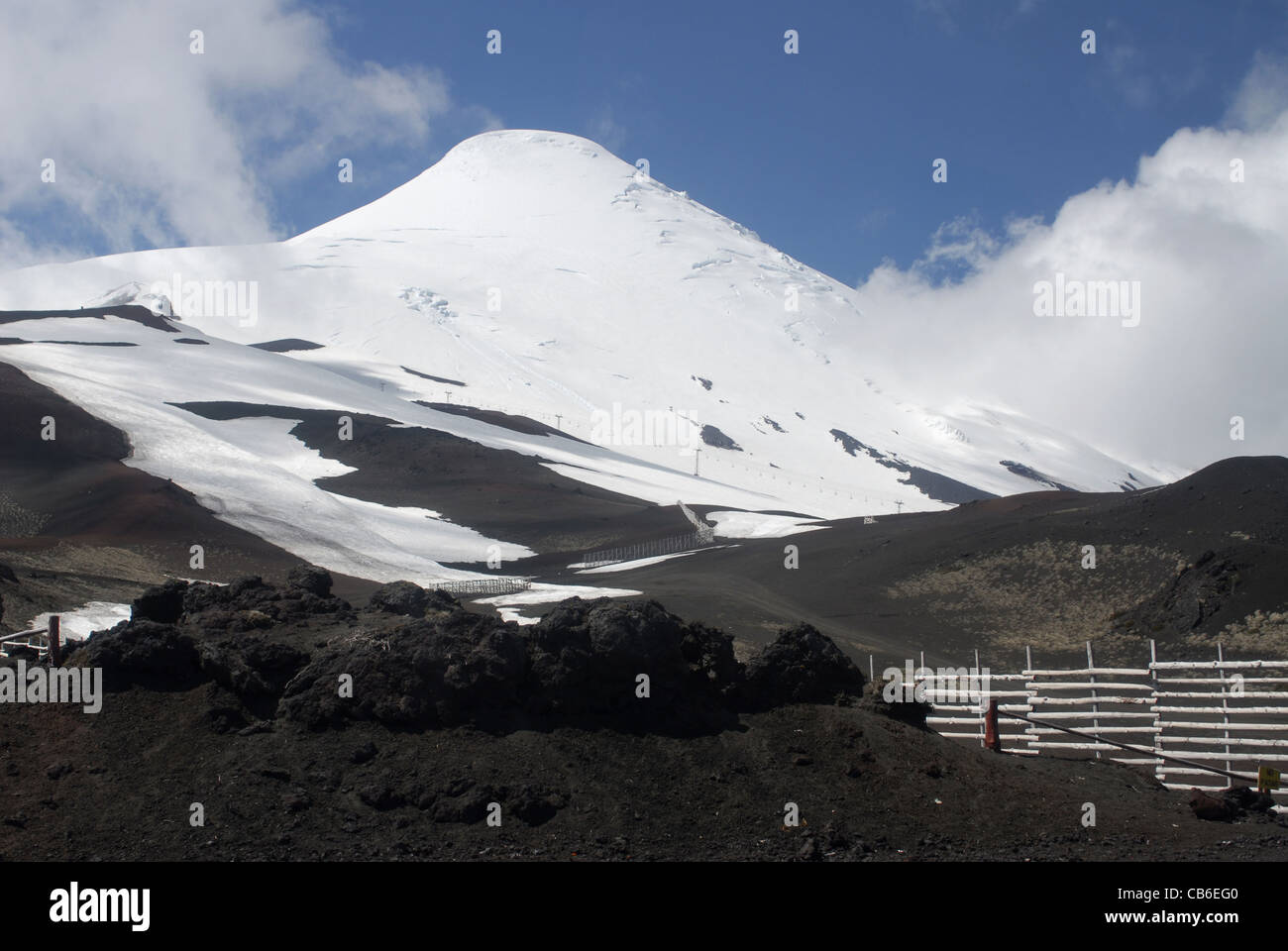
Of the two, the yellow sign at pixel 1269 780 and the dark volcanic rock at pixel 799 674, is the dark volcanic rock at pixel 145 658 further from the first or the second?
the yellow sign at pixel 1269 780

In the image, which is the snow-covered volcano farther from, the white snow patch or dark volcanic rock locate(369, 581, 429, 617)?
dark volcanic rock locate(369, 581, 429, 617)

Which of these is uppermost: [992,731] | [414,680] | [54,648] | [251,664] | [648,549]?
[648,549]

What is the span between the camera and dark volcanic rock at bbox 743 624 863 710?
1084 centimetres

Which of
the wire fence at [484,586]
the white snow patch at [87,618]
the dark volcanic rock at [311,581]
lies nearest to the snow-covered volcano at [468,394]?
the wire fence at [484,586]

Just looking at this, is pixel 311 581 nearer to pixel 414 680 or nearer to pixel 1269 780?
pixel 414 680

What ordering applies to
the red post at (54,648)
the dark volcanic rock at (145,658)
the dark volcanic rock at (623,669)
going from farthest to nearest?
the red post at (54,648) < the dark volcanic rock at (623,669) < the dark volcanic rock at (145,658)

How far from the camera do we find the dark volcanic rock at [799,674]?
10.8 meters

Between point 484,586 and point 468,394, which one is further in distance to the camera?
point 468,394

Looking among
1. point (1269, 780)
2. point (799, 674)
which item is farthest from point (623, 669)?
point (1269, 780)

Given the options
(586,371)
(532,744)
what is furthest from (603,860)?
(586,371)

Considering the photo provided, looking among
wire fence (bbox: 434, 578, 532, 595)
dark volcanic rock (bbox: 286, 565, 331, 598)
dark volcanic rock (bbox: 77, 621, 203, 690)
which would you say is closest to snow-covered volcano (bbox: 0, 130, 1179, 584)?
wire fence (bbox: 434, 578, 532, 595)

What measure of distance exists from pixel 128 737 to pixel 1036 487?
17732 centimetres

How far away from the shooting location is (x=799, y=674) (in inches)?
431
